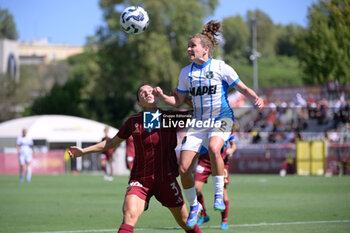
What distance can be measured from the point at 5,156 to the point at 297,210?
31.0m

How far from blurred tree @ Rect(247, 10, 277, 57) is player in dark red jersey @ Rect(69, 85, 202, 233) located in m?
121

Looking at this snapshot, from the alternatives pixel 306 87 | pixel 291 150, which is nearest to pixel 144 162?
pixel 291 150

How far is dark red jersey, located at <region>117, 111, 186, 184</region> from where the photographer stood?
8070mm

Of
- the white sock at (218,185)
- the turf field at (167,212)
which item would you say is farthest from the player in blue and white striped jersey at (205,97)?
the turf field at (167,212)

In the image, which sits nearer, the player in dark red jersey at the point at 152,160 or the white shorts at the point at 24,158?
the player in dark red jersey at the point at 152,160

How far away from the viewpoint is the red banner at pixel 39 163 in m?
43.2

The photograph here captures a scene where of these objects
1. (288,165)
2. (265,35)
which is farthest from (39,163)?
(265,35)

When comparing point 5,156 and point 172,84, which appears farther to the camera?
point 172,84

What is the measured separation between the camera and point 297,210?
15500 mm

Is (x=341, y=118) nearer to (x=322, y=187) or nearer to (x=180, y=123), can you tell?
(x=322, y=187)

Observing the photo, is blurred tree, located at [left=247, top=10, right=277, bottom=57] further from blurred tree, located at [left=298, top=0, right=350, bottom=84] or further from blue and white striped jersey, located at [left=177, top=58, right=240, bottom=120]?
blue and white striped jersey, located at [left=177, top=58, right=240, bottom=120]

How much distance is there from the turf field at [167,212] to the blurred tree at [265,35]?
10773cm

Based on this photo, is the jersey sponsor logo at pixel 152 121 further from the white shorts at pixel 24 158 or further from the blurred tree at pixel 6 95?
the blurred tree at pixel 6 95

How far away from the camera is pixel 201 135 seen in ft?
28.9
